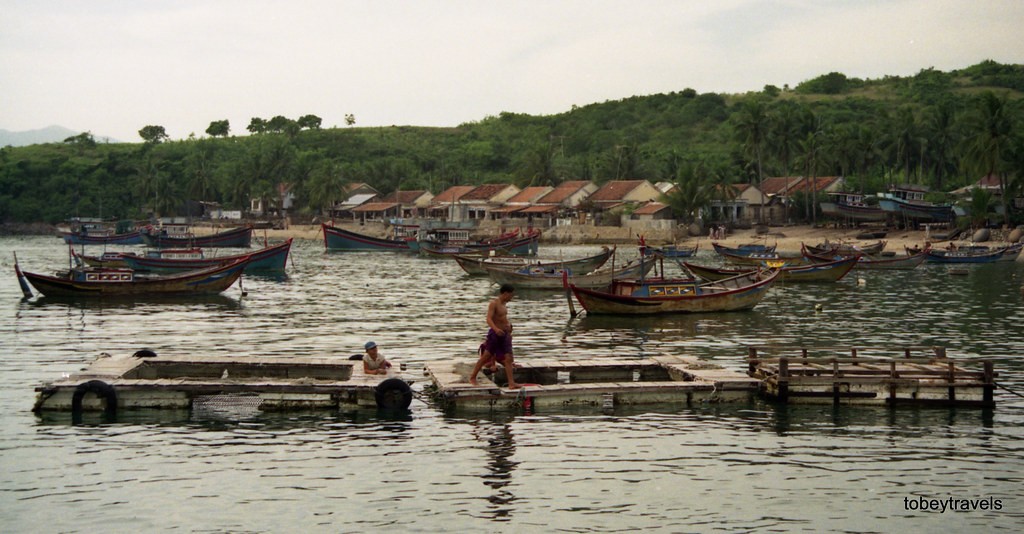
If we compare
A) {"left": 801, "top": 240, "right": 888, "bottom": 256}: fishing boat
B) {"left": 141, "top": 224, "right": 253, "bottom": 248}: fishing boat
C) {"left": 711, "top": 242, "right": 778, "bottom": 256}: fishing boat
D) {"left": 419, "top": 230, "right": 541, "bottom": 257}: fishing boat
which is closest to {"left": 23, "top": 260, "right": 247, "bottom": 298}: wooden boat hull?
{"left": 419, "top": 230, "right": 541, "bottom": 257}: fishing boat

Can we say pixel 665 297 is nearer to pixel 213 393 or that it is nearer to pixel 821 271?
pixel 213 393

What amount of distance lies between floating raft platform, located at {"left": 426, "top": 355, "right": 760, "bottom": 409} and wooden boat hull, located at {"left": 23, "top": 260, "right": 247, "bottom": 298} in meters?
26.5

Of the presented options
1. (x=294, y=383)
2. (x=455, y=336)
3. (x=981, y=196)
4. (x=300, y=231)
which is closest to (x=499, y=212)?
(x=300, y=231)

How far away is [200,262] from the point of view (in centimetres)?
5538

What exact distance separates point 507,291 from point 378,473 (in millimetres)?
4295

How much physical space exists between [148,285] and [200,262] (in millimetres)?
10977

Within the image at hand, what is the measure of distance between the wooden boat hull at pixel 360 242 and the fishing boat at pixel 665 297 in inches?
2170

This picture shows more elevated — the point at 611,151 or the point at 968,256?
the point at 611,151

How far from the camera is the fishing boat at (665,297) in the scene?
34531mm

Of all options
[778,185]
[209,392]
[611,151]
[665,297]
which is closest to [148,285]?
[665,297]

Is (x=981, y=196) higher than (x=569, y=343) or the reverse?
higher

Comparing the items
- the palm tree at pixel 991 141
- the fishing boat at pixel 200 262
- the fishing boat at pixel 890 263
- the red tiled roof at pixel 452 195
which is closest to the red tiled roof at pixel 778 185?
the palm tree at pixel 991 141

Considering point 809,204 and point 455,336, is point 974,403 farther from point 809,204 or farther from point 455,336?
point 809,204

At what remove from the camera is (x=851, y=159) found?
94812mm
